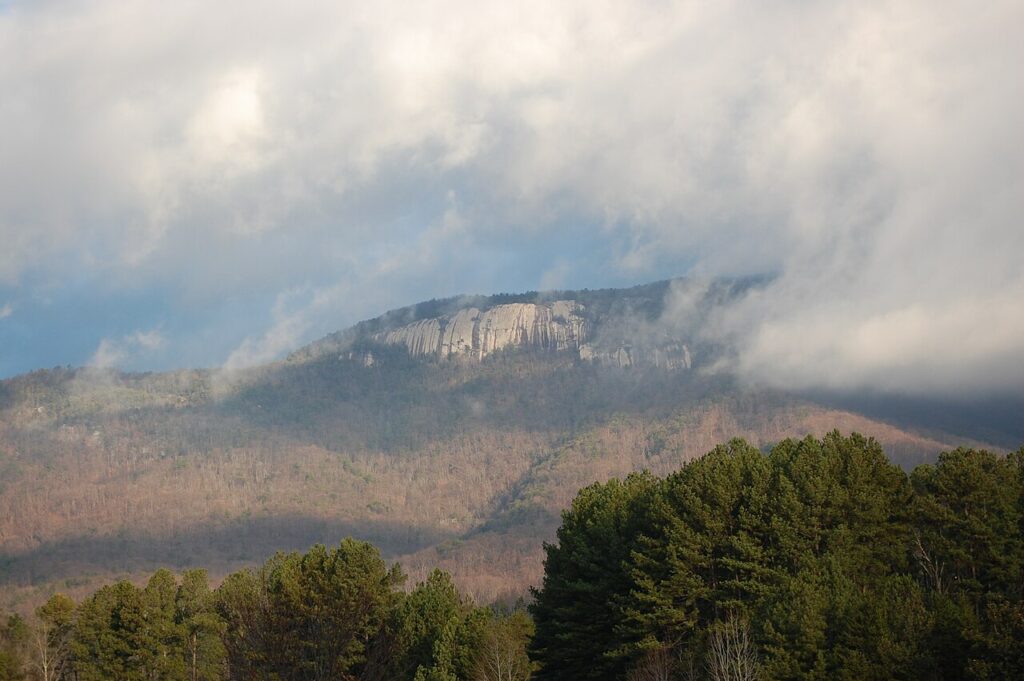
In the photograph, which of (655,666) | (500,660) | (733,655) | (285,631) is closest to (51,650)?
→ (285,631)

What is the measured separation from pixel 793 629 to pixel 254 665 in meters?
29.2

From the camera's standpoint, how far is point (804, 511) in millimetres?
54062

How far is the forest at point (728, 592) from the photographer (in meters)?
45.5

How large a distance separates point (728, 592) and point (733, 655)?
5.07m

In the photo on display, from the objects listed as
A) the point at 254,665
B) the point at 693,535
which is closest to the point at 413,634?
the point at 254,665

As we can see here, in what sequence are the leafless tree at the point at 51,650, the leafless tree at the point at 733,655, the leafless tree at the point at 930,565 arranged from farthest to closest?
the leafless tree at the point at 51,650 < the leafless tree at the point at 930,565 < the leafless tree at the point at 733,655

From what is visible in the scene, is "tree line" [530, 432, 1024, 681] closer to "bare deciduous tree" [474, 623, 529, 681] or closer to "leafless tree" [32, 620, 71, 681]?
"bare deciduous tree" [474, 623, 529, 681]

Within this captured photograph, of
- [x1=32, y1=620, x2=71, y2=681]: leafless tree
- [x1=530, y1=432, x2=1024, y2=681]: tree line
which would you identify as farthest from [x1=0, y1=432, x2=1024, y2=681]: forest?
[x1=32, y1=620, x2=71, y2=681]: leafless tree

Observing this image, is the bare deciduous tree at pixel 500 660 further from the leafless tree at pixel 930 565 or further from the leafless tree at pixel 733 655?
the leafless tree at pixel 930 565

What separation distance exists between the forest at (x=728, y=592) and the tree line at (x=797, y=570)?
0.11 metres

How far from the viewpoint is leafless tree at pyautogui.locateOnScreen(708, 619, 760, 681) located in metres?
46.2

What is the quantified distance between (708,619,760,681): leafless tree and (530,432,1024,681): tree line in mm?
124

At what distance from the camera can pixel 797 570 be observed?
→ 5300 cm

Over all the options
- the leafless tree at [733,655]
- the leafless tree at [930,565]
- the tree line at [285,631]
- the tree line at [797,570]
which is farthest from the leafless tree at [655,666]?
the leafless tree at [930,565]
